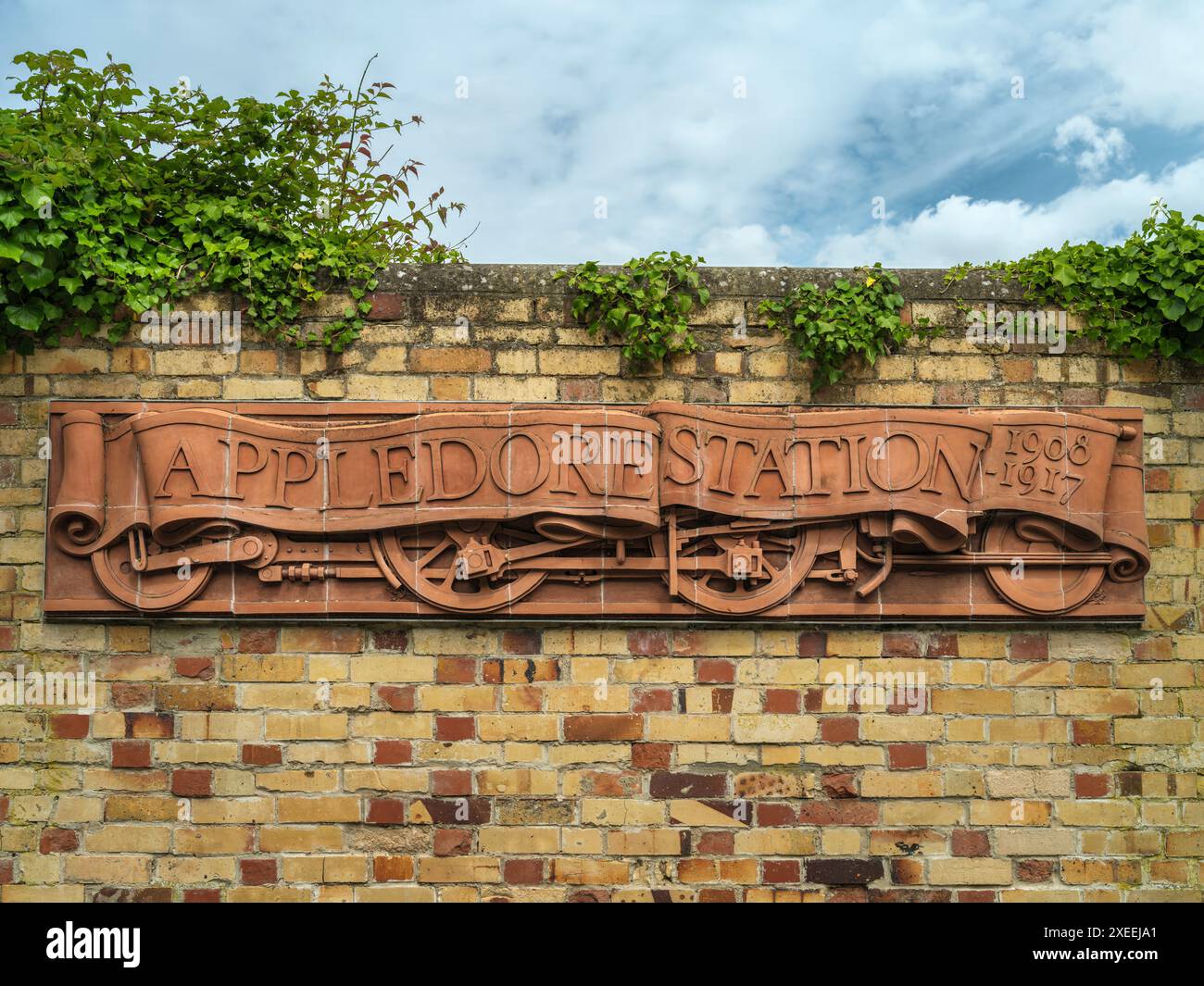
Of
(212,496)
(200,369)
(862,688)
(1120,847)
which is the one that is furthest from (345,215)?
(1120,847)

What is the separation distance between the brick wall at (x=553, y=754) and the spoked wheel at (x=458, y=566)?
18 cm

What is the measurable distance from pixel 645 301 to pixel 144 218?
2301mm

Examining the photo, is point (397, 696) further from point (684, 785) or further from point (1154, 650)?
point (1154, 650)

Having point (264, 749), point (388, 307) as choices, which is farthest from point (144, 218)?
point (264, 749)

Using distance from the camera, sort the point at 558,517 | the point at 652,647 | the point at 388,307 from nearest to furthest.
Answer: the point at 558,517 → the point at 652,647 → the point at 388,307

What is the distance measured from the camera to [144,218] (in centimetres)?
436

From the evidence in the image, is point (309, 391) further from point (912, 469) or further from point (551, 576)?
point (912, 469)

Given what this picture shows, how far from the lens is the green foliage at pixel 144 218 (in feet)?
13.5

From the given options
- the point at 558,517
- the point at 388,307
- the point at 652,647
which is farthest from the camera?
the point at 388,307

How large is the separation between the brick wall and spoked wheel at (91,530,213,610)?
183 mm

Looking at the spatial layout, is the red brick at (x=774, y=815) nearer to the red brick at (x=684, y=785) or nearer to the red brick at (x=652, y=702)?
the red brick at (x=684, y=785)

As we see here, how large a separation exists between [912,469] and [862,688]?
98cm

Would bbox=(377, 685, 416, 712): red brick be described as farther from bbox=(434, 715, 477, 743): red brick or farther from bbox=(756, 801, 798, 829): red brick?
bbox=(756, 801, 798, 829): red brick

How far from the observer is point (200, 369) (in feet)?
14.0
